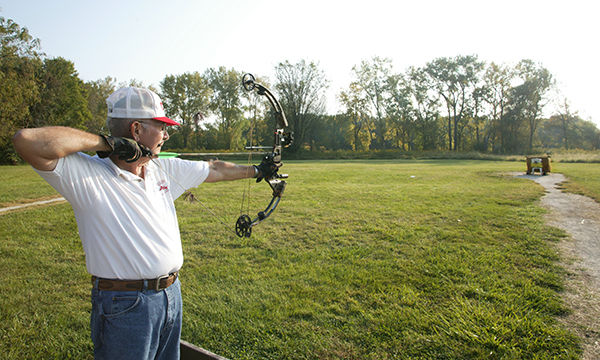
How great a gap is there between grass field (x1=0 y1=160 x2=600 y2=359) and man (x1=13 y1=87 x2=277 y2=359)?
1577mm

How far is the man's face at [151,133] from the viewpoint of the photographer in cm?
212

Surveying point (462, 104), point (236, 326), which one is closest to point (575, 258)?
point (236, 326)

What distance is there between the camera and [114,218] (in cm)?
188

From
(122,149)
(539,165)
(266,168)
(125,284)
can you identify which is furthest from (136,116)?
(539,165)

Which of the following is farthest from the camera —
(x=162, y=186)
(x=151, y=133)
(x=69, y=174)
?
(x=162, y=186)

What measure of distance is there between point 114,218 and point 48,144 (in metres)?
0.49

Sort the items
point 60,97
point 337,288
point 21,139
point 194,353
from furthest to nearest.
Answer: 1. point 60,97
2. point 337,288
3. point 194,353
4. point 21,139

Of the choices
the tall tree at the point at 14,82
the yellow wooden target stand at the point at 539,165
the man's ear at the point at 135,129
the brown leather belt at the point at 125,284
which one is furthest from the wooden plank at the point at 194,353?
the tall tree at the point at 14,82

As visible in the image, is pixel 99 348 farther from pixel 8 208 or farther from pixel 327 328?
pixel 8 208

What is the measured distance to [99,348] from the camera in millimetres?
1924

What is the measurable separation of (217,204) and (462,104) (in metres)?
60.8

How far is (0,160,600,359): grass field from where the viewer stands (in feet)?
11.0

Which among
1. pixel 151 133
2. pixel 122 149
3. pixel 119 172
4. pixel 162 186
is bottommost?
pixel 162 186

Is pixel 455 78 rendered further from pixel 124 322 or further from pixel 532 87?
pixel 124 322
